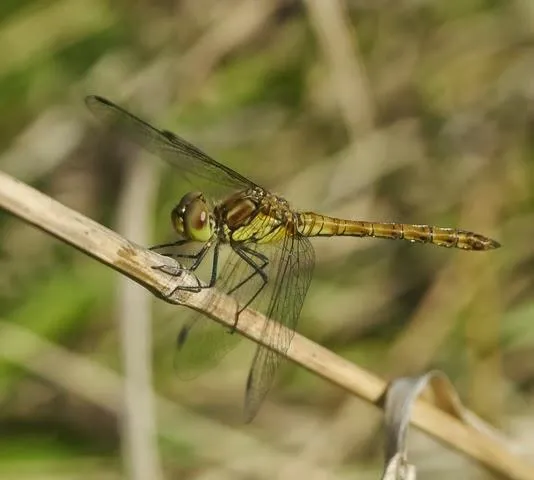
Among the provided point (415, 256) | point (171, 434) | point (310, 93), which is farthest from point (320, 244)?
point (171, 434)

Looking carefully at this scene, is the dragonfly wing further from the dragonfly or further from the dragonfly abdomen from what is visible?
the dragonfly abdomen

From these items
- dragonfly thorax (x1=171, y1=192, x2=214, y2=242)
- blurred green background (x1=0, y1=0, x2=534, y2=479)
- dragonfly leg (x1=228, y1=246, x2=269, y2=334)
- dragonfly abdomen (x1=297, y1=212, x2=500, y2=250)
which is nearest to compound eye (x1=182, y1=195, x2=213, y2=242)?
dragonfly thorax (x1=171, y1=192, x2=214, y2=242)

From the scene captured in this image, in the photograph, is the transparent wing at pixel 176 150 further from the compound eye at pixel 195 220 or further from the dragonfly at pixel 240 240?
the compound eye at pixel 195 220

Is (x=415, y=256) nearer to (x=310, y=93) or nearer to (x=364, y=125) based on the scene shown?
(x=364, y=125)

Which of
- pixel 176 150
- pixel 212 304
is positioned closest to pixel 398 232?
pixel 176 150

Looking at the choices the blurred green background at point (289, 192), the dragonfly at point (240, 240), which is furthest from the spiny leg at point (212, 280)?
the blurred green background at point (289, 192)

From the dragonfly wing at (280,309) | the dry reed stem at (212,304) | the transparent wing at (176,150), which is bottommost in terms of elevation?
the dry reed stem at (212,304)
